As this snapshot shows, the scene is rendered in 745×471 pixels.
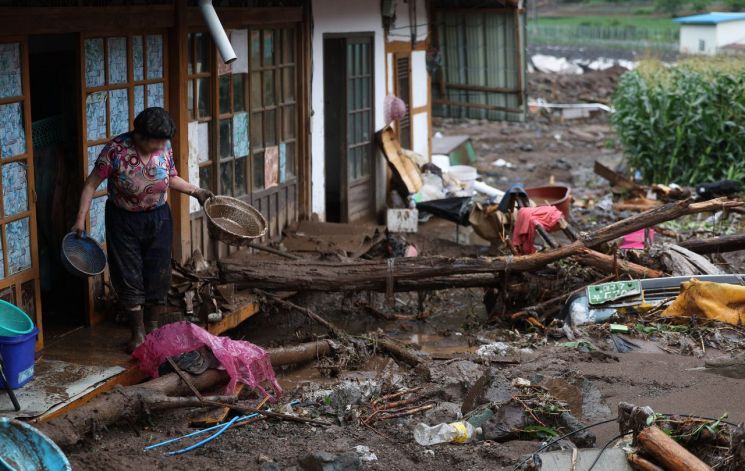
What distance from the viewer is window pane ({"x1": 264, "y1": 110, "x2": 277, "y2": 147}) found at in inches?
406

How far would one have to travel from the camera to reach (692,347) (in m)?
7.85

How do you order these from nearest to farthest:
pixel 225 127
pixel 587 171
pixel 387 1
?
pixel 225 127 → pixel 387 1 → pixel 587 171

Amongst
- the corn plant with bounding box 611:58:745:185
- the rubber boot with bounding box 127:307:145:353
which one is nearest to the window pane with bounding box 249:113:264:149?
the rubber boot with bounding box 127:307:145:353

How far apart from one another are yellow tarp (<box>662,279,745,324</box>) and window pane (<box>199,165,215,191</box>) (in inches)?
174

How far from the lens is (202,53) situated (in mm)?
9133

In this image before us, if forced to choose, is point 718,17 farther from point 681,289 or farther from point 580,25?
point 681,289

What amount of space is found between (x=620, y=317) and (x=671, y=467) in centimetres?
363

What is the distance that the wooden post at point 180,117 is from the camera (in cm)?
840

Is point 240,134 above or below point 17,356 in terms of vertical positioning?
above

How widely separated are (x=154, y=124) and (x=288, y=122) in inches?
174

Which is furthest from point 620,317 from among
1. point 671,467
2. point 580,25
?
point 580,25

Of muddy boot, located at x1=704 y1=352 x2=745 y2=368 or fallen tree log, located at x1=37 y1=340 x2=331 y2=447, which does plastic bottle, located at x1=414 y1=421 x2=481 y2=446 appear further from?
muddy boot, located at x1=704 y1=352 x2=745 y2=368

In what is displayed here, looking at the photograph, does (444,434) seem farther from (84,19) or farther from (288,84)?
(288,84)

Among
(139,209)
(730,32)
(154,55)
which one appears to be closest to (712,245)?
(154,55)
